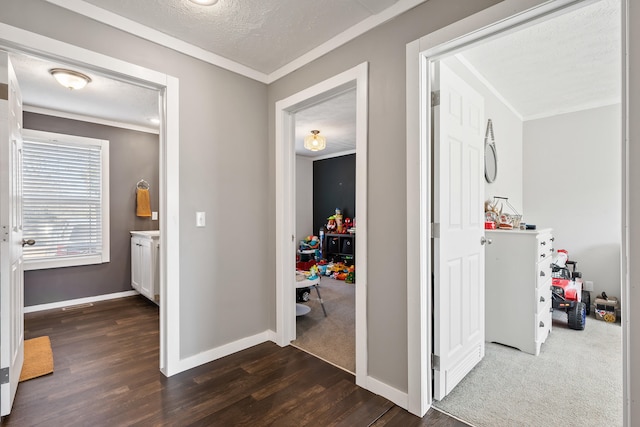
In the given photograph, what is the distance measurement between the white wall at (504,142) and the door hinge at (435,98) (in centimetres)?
88

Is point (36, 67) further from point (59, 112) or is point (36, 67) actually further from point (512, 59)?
point (512, 59)

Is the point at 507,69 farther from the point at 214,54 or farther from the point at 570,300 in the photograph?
the point at 214,54

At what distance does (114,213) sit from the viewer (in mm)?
4262

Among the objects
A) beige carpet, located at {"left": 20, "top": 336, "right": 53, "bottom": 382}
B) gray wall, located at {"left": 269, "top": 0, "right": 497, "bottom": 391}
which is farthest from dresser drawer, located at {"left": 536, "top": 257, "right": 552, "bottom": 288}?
beige carpet, located at {"left": 20, "top": 336, "right": 53, "bottom": 382}

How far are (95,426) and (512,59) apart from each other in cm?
376

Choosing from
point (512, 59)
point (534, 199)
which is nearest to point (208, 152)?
point (512, 59)

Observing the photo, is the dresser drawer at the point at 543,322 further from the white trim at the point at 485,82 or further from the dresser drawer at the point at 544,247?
the white trim at the point at 485,82

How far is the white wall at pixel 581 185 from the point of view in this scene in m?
3.71

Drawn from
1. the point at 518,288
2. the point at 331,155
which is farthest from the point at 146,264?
the point at 331,155

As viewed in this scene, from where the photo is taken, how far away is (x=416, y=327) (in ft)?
5.87

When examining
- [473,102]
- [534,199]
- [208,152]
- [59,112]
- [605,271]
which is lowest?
[605,271]

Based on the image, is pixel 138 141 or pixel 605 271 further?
pixel 138 141

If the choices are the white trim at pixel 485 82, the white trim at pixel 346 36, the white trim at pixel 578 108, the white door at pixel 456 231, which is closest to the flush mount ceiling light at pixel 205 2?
the white trim at pixel 346 36

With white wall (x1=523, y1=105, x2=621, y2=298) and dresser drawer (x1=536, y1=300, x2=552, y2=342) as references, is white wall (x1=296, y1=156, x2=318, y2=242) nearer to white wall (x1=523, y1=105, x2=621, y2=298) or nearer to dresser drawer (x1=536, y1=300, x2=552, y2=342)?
white wall (x1=523, y1=105, x2=621, y2=298)
